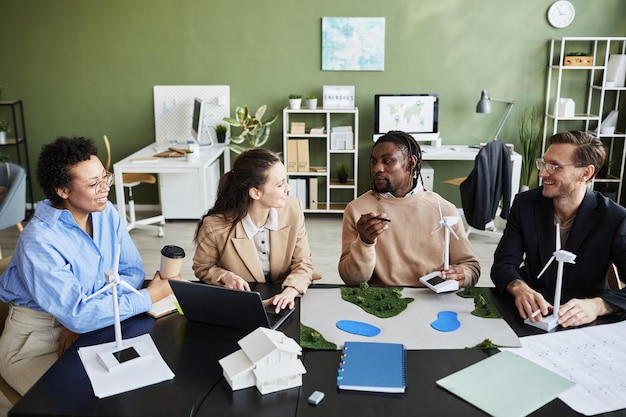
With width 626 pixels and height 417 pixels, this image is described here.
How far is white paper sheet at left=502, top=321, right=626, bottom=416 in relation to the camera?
4.81ft

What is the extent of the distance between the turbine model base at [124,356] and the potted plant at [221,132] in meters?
4.30

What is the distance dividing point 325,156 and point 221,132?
1050 mm

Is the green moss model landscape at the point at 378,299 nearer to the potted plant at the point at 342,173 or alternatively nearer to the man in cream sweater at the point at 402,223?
the man in cream sweater at the point at 402,223

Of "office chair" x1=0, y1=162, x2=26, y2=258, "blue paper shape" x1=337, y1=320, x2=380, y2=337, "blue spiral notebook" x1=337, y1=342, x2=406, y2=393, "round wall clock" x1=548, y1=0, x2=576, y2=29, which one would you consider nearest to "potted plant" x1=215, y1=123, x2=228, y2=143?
"office chair" x1=0, y1=162, x2=26, y2=258

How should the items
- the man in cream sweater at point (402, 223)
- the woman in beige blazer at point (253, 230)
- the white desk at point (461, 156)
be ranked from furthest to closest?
the white desk at point (461, 156)
the man in cream sweater at point (402, 223)
the woman in beige blazer at point (253, 230)

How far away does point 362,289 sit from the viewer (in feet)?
6.96

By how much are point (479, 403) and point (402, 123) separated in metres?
4.41

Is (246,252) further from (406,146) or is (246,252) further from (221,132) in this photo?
(221,132)

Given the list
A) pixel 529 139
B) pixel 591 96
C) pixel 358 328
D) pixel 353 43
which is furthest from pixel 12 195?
pixel 591 96

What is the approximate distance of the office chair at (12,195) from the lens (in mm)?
4432

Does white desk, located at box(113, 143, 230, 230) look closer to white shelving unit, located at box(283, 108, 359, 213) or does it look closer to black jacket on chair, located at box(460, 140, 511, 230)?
white shelving unit, located at box(283, 108, 359, 213)

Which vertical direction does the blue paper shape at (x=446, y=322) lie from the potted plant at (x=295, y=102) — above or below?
below

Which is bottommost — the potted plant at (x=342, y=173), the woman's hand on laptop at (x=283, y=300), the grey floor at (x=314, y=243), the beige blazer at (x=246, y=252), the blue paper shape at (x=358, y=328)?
the grey floor at (x=314, y=243)

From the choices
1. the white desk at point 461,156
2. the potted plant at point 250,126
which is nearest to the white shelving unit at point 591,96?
the white desk at point 461,156
